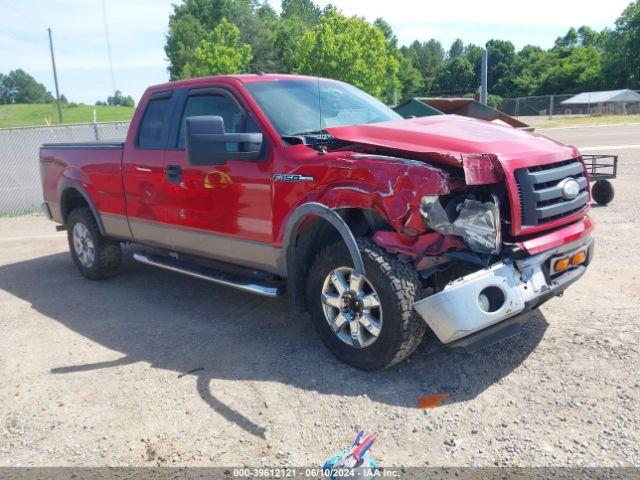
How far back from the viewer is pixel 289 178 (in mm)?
4207

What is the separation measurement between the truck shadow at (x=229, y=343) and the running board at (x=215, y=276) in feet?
1.42

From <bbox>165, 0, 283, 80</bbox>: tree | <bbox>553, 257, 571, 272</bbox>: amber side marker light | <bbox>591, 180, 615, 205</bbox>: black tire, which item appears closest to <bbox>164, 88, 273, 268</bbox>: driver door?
<bbox>553, 257, 571, 272</bbox>: amber side marker light

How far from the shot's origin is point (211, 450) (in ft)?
10.7

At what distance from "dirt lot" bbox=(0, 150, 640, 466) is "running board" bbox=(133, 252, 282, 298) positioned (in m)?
0.44

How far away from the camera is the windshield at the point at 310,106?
181 inches

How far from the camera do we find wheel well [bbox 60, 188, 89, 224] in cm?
696

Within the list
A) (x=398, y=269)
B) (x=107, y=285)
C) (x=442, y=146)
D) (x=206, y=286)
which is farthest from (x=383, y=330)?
(x=107, y=285)

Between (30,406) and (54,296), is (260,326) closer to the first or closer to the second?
(30,406)

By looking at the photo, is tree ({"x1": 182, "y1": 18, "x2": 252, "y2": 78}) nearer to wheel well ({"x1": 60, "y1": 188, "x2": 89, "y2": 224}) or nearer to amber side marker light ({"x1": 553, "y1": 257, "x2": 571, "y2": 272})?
wheel well ({"x1": 60, "y1": 188, "x2": 89, "y2": 224})

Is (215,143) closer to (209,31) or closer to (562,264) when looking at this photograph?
(562,264)

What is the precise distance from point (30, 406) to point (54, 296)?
267cm

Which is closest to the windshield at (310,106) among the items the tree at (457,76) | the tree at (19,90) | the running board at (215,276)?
the running board at (215,276)

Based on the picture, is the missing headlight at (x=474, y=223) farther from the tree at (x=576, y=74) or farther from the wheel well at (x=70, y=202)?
the tree at (x=576, y=74)

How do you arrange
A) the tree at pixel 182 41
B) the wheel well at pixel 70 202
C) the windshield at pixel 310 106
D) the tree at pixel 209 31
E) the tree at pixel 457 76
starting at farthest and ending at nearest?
the tree at pixel 457 76 < the tree at pixel 182 41 < the tree at pixel 209 31 < the wheel well at pixel 70 202 < the windshield at pixel 310 106
